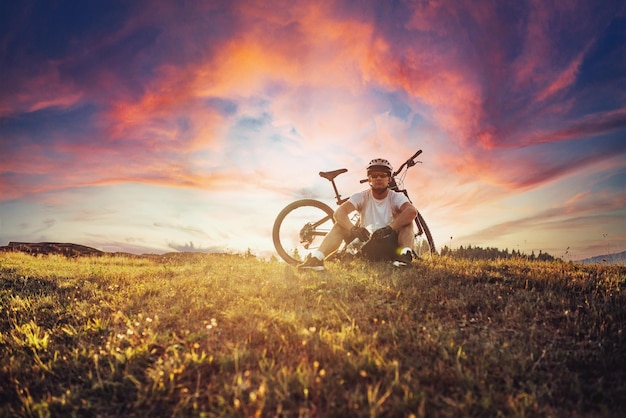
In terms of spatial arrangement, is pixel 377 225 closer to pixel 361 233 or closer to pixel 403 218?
pixel 361 233

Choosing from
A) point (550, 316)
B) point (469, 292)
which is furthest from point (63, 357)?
point (550, 316)

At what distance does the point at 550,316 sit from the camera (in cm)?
463

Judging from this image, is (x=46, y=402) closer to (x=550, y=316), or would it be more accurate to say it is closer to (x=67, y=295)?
(x=67, y=295)

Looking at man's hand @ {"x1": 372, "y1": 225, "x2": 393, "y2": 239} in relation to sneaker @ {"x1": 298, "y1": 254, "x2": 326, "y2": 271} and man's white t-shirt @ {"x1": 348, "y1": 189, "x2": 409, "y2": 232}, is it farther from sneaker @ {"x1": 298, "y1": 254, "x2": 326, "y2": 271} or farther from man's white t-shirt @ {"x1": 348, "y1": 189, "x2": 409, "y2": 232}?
sneaker @ {"x1": 298, "y1": 254, "x2": 326, "y2": 271}

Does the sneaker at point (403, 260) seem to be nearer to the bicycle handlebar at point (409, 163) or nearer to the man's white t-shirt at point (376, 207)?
the man's white t-shirt at point (376, 207)

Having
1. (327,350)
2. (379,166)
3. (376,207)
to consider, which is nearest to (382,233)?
(376,207)

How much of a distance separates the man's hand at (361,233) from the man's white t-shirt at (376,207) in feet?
0.60

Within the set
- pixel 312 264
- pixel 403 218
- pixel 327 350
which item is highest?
pixel 403 218

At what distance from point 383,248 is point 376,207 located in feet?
3.22

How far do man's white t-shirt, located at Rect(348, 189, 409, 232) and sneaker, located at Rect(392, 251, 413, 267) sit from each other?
921 mm

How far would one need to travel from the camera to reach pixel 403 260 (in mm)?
7797

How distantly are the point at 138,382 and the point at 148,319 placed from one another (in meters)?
1.47

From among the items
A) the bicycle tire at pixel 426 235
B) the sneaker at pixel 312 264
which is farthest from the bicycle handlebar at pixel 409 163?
the sneaker at pixel 312 264

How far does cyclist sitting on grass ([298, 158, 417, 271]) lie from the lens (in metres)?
8.10
